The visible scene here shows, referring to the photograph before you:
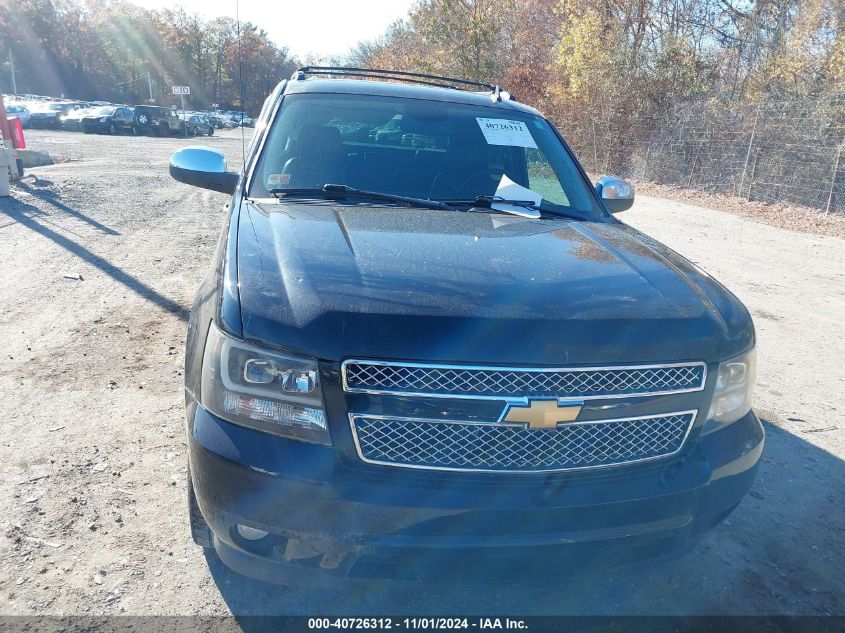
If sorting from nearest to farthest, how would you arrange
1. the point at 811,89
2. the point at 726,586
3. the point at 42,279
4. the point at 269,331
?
1. the point at 269,331
2. the point at 726,586
3. the point at 42,279
4. the point at 811,89

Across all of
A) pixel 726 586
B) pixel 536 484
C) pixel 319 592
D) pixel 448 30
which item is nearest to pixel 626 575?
pixel 536 484

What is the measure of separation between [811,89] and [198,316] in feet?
57.6

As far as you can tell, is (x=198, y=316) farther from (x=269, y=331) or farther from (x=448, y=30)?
(x=448, y=30)

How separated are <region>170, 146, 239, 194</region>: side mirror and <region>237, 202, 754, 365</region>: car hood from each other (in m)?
0.98

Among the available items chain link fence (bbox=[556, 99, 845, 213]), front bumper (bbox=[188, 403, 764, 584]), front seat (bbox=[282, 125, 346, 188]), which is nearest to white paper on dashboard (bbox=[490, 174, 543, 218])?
front seat (bbox=[282, 125, 346, 188])

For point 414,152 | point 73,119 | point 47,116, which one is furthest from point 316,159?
point 47,116

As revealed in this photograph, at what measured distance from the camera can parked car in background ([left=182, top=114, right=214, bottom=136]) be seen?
3941 cm

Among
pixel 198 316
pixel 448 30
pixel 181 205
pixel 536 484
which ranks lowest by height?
pixel 181 205

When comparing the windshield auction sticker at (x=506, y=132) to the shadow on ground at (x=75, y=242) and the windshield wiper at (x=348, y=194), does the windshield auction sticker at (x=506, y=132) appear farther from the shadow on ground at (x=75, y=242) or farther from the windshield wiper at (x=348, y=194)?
the shadow on ground at (x=75, y=242)

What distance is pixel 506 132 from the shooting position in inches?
144

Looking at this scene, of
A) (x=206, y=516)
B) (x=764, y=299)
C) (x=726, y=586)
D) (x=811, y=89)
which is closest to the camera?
(x=206, y=516)

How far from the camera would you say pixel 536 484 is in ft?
6.30

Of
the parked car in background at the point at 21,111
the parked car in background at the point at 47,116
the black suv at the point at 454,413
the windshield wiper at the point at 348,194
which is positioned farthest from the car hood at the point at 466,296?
the parked car in background at the point at 47,116

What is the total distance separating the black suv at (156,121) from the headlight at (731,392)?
1495 inches
